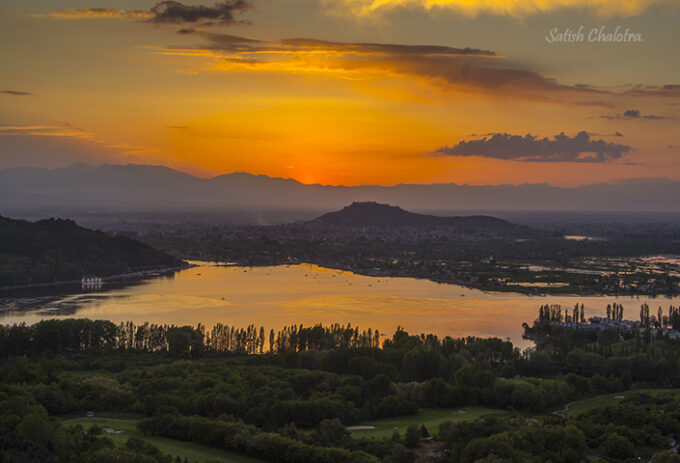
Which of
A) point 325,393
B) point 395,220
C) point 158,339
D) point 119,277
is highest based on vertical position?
point 395,220

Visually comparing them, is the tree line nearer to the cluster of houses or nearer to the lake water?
the lake water

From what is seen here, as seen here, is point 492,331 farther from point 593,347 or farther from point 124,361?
point 124,361

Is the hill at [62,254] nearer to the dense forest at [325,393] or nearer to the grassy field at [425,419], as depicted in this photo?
the dense forest at [325,393]

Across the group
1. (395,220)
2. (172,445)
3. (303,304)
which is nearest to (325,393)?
(172,445)

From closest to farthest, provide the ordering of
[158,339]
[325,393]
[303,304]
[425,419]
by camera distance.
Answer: [425,419] → [325,393] → [158,339] → [303,304]

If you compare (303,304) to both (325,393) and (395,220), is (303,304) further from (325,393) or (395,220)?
(395,220)

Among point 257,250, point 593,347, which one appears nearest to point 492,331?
point 593,347

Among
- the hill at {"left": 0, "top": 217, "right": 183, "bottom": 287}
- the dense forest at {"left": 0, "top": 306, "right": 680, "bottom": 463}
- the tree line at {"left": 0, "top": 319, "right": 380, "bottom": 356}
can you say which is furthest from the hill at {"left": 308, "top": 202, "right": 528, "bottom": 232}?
the dense forest at {"left": 0, "top": 306, "right": 680, "bottom": 463}
